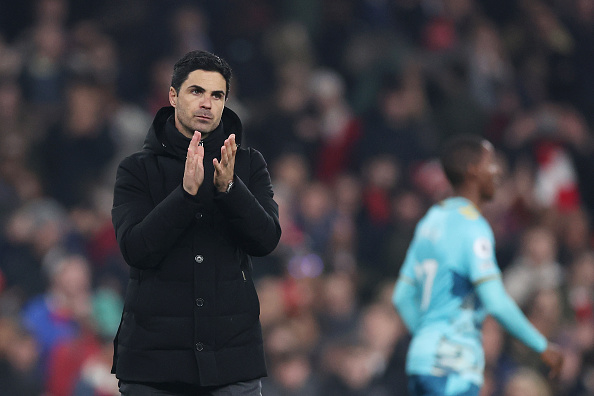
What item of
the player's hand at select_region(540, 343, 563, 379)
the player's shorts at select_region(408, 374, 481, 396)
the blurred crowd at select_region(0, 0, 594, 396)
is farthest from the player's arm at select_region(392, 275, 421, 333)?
the blurred crowd at select_region(0, 0, 594, 396)

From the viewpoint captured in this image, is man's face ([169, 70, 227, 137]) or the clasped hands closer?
the clasped hands

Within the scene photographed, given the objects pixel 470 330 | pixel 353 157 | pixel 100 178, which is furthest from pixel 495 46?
pixel 470 330

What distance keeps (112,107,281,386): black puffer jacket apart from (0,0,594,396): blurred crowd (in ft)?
14.8

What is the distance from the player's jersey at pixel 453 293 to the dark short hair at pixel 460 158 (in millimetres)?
139

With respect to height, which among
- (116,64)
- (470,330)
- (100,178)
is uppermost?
(116,64)

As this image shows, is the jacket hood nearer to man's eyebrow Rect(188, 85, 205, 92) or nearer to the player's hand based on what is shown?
man's eyebrow Rect(188, 85, 205, 92)

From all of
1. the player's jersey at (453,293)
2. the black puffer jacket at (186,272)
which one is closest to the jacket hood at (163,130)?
the black puffer jacket at (186,272)

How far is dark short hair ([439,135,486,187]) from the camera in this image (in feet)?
18.8

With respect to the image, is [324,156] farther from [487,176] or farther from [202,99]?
[202,99]

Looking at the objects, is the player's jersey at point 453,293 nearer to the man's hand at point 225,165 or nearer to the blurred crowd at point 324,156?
the man's hand at point 225,165

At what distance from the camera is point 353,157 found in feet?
37.1

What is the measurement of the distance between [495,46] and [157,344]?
9.50m

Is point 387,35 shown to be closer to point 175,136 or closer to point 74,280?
point 74,280

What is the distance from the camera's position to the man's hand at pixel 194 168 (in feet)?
12.7
